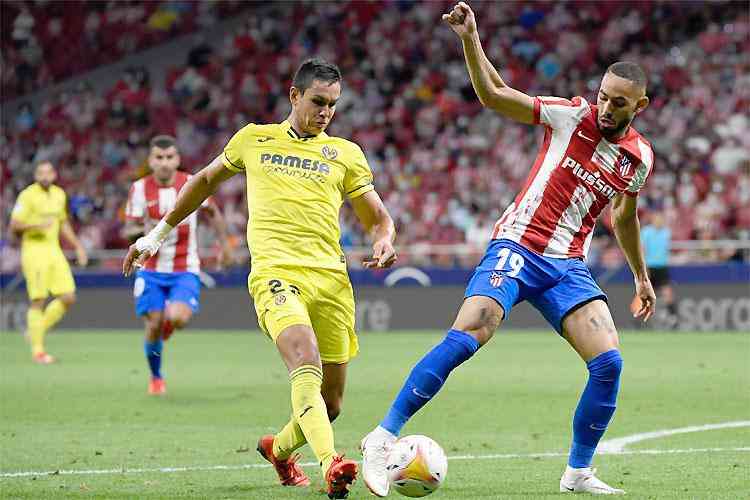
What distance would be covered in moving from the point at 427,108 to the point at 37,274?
13.0m

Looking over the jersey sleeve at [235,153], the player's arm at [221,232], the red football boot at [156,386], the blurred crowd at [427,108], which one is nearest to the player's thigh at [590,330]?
the jersey sleeve at [235,153]

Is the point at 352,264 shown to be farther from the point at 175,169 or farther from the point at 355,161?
the point at 355,161

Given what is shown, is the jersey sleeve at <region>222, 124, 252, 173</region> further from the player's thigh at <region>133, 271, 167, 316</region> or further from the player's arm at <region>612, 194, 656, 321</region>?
the player's thigh at <region>133, 271, 167, 316</region>

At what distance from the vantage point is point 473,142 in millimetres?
26625

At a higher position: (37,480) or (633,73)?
(633,73)

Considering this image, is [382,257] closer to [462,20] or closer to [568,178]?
[568,178]

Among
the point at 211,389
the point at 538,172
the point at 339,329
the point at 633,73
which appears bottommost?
the point at 211,389

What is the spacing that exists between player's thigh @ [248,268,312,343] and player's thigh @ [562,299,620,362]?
1.32 metres

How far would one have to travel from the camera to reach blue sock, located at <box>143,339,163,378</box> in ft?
40.0

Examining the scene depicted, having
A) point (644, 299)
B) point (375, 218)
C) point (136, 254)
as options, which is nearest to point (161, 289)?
point (136, 254)

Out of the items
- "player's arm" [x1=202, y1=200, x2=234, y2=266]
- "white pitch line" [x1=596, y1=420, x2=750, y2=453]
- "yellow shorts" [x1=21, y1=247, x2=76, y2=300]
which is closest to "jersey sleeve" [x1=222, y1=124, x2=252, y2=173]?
"white pitch line" [x1=596, y1=420, x2=750, y2=453]

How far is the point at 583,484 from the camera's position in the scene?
6523mm

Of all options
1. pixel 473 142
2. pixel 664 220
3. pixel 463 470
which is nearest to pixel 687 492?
pixel 463 470

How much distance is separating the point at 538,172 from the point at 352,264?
17169mm
